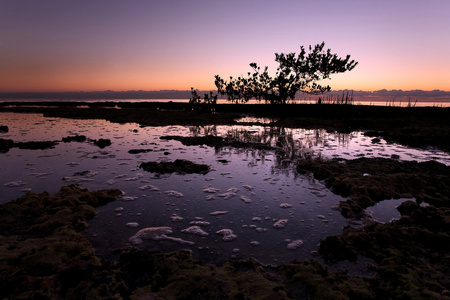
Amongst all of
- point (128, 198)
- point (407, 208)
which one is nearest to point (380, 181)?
point (407, 208)

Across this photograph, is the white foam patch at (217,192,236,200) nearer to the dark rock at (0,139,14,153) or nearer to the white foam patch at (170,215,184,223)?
the white foam patch at (170,215,184,223)

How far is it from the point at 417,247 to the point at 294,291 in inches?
121

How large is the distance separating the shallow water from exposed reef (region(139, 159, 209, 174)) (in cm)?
41

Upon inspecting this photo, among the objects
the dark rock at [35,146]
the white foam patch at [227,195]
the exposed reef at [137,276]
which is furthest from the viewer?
the dark rock at [35,146]

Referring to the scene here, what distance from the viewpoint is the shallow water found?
16.6ft

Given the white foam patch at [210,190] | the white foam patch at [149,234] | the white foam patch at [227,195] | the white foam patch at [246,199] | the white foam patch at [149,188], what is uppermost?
the white foam patch at [149,188]

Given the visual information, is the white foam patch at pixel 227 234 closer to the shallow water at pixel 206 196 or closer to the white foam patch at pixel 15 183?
the shallow water at pixel 206 196

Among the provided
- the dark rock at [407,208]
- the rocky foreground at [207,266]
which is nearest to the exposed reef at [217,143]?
the dark rock at [407,208]

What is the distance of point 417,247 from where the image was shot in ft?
15.9

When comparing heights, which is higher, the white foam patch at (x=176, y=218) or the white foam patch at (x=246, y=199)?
the white foam patch at (x=246, y=199)

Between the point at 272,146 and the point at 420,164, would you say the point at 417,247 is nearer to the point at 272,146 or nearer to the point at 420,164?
the point at 420,164

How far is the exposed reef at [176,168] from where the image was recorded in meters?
10.0

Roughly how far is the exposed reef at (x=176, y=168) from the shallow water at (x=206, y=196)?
16.2 inches

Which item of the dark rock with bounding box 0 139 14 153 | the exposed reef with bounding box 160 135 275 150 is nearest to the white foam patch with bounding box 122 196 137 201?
the exposed reef with bounding box 160 135 275 150
